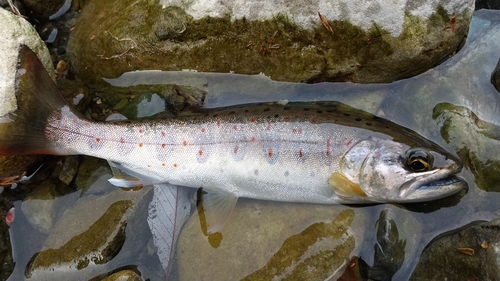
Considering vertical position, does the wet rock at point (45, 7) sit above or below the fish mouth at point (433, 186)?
above

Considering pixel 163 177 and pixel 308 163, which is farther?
pixel 163 177

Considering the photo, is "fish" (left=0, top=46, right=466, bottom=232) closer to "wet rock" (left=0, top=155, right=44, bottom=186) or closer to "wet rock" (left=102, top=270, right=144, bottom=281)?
"wet rock" (left=0, top=155, right=44, bottom=186)

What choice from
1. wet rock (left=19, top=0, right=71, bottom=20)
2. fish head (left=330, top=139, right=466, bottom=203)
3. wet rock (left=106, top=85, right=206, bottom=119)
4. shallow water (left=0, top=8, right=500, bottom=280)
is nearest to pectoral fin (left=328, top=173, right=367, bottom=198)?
fish head (left=330, top=139, right=466, bottom=203)

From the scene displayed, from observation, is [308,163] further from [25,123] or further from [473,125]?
[25,123]

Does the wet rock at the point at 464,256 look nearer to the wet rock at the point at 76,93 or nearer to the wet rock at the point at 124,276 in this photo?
the wet rock at the point at 124,276

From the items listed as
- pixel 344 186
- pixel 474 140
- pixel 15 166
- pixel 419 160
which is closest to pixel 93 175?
pixel 15 166

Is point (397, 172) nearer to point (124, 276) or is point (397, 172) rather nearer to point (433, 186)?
point (433, 186)

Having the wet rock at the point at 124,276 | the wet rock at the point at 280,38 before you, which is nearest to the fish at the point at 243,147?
the wet rock at the point at 280,38

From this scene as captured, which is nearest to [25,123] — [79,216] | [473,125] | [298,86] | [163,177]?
[79,216]
